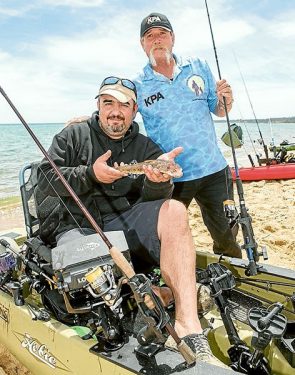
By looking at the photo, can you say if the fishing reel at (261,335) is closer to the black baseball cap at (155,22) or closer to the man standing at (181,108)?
the man standing at (181,108)

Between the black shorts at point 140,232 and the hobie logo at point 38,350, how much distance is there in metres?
0.73

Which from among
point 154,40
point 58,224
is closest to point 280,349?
point 58,224

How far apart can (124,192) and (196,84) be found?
1.49m

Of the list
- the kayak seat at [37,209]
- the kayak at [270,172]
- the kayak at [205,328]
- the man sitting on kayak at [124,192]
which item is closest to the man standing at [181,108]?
the man sitting on kayak at [124,192]

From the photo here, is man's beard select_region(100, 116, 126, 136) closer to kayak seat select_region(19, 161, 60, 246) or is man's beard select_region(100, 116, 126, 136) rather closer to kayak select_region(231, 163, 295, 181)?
kayak seat select_region(19, 161, 60, 246)

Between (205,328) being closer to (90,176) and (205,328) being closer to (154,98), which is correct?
(90,176)

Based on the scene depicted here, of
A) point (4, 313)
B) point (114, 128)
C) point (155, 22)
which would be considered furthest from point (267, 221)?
point (4, 313)

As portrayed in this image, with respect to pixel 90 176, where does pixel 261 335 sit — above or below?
below

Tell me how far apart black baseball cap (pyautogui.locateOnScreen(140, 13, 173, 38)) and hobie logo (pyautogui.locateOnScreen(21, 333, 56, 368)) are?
310 cm

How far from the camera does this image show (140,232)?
3.34m

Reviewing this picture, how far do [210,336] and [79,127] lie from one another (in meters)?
2.05

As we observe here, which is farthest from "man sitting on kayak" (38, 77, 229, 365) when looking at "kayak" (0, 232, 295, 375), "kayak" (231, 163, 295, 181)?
"kayak" (231, 163, 295, 181)

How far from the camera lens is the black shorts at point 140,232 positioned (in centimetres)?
327

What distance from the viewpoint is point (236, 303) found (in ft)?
11.7
